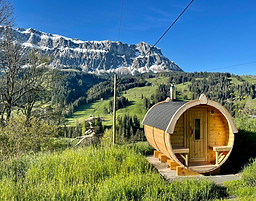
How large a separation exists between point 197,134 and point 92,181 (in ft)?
15.7

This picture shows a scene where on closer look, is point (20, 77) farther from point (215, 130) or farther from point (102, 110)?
point (102, 110)

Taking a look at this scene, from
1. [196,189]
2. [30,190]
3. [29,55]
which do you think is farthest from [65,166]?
[29,55]

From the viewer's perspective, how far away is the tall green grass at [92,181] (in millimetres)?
4777

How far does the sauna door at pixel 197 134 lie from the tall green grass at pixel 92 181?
2.31m

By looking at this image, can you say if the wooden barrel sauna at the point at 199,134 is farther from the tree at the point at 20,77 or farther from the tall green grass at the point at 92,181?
the tree at the point at 20,77

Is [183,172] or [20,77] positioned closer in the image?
[183,172]

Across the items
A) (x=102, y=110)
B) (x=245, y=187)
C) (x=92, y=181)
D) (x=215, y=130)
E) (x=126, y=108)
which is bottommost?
(x=102, y=110)

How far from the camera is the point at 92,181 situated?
18.8 feet

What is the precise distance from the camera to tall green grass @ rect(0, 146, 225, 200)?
4.78 m

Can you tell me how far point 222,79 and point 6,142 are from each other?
16262 centimetres

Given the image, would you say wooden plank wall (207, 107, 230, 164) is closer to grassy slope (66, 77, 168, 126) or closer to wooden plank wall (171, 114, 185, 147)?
wooden plank wall (171, 114, 185, 147)

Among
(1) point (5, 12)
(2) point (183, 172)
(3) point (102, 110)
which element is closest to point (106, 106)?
(3) point (102, 110)

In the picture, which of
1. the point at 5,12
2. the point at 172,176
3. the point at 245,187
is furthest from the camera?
the point at 5,12

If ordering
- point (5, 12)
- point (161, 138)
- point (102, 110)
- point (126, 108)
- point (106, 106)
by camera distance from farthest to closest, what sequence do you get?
point (106, 106), point (102, 110), point (126, 108), point (5, 12), point (161, 138)
